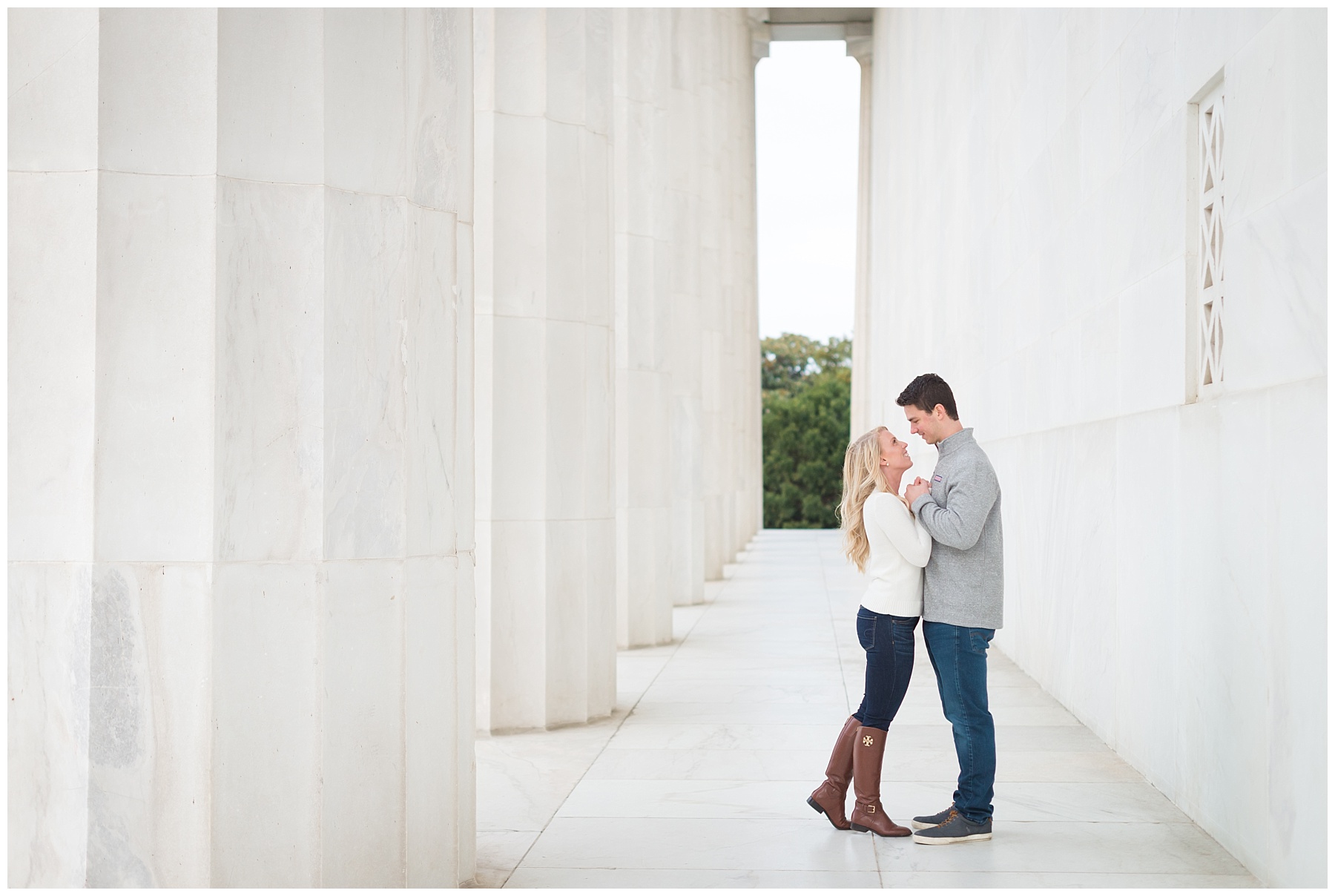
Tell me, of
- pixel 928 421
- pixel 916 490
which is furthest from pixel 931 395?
pixel 916 490

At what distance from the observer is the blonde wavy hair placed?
25.3 feet

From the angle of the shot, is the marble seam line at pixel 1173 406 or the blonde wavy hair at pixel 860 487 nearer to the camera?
the marble seam line at pixel 1173 406

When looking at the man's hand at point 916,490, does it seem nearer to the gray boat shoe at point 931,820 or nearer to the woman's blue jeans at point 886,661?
the woman's blue jeans at point 886,661

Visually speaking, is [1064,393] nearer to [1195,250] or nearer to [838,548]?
[1195,250]

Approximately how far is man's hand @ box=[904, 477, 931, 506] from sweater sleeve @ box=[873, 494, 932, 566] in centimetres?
13

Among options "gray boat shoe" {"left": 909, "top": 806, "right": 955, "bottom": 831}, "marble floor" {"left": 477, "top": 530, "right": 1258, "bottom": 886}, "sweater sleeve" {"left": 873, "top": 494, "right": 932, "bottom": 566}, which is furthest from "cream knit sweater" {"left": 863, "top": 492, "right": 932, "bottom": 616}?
"marble floor" {"left": 477, "top": 530, "right": 1258, "bottom": 886}

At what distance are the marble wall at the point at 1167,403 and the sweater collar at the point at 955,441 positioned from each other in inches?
55.2

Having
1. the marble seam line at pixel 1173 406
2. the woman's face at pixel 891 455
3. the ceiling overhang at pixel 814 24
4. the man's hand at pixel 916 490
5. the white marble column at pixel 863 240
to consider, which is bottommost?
the man's hand at pixel 916 490

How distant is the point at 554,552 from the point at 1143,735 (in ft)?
17.6

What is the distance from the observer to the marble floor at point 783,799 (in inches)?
282

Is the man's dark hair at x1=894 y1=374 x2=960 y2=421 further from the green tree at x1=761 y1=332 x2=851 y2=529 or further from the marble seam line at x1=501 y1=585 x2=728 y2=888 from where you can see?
the green tree at x1=761 y1=332 x2=851 y2=529

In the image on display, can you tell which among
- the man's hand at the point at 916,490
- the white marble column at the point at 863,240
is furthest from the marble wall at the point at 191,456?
the white marble column at the point at 863,240

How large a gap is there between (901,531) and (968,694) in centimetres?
101

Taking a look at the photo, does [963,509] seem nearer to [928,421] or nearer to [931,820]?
[928,421]
